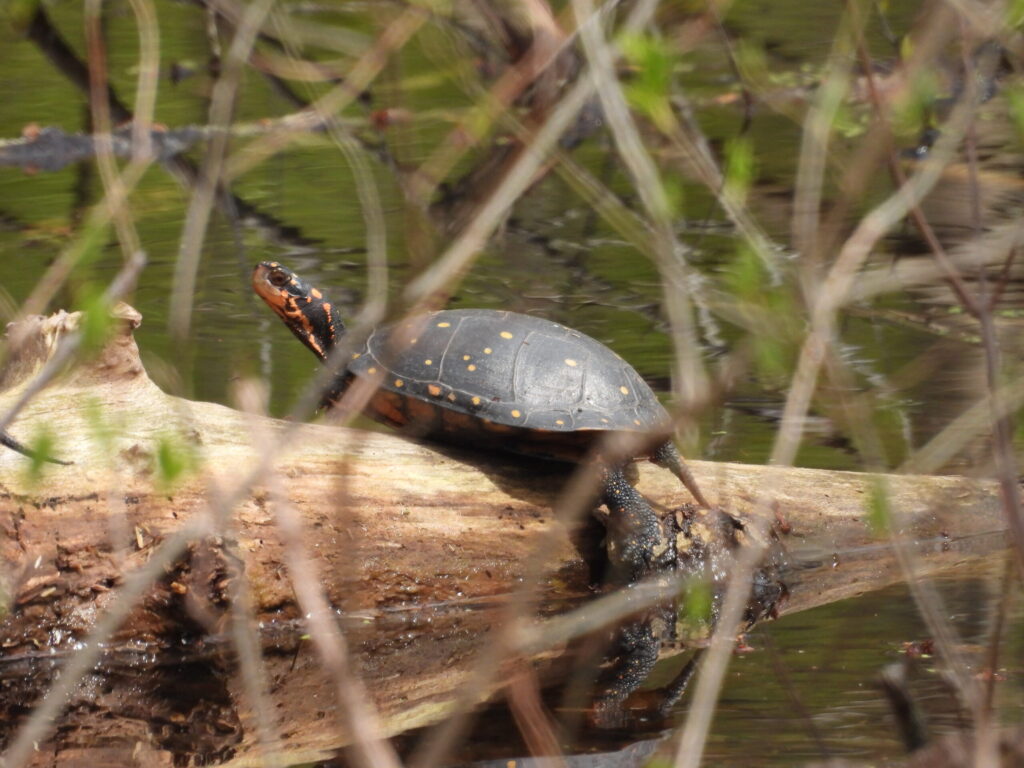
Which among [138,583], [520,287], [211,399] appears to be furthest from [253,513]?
[520,287]

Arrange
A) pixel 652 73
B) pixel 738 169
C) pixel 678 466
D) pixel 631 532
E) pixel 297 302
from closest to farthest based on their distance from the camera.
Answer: pixel 652 73 → pixel 738 169 → pixel 631 532 → pixel 678 466 → pixel 297 302

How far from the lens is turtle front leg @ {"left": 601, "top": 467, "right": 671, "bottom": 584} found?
195 inches

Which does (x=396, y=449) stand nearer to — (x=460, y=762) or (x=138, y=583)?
(x=460, y=762)

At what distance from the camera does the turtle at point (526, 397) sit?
16.4 ft

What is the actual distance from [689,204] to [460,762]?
22.4 ft

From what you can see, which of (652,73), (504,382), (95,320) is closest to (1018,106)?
(652,73)

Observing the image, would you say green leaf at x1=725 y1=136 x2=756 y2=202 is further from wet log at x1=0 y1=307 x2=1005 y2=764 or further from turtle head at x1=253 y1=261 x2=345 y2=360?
turtle head at x1=253 y1=261 x2=345 y2=360

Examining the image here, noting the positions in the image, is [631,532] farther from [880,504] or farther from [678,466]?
[880,504]

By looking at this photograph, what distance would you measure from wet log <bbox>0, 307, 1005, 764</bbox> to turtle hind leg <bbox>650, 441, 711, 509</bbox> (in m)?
0.08

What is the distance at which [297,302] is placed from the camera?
5961mm

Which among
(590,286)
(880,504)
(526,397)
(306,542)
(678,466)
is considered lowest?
(306,542)

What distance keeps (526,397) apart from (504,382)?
0.11 meters

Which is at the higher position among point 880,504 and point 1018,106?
point 1018,106

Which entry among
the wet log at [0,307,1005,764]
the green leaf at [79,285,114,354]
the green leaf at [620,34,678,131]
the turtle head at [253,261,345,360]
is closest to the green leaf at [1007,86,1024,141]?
the green leaf at [620,34,678,131]
